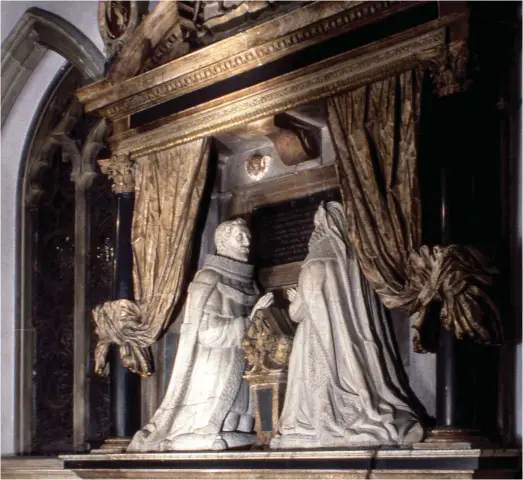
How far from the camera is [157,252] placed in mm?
8656

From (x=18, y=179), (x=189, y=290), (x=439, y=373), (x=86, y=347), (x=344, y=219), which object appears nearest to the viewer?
(x=439, y=373)

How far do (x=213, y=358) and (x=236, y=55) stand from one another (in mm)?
1831

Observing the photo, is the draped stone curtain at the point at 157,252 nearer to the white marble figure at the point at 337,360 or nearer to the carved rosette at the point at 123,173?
the carved rosette at the point at 123,173

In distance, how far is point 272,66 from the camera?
319 inches

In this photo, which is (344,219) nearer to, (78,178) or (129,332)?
(129,332)

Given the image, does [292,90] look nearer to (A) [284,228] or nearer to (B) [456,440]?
(A) [284,228]

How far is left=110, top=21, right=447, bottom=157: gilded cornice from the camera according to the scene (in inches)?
289

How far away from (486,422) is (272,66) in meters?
2.49

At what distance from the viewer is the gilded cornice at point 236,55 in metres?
7.61

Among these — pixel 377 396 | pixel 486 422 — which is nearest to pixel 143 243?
pixel 377 396

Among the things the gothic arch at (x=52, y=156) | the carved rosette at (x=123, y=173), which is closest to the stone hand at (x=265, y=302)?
the carved rosette at (x=123, y=173)

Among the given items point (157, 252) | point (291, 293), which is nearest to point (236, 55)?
point (157, 252)

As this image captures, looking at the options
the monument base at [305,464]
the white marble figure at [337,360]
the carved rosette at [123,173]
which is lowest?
the monument base at [305,464]

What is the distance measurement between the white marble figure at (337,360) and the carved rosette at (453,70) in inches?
41.1
